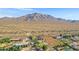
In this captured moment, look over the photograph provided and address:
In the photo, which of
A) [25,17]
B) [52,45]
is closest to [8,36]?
[25,17]

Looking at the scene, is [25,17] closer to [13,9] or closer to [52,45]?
[13,9]

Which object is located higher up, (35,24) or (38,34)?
(35,24)

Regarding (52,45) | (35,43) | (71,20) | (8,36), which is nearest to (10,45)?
(8,36)

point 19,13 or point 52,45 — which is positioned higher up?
point 19,13
